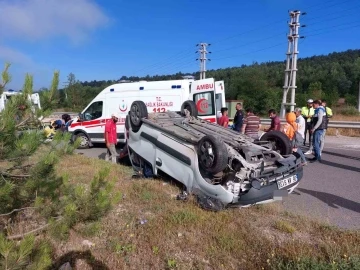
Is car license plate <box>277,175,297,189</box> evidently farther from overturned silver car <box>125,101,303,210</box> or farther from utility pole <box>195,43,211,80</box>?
utility pole <box>195,43,211,80</box>

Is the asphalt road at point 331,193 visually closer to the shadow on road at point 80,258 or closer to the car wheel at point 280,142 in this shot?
the car wheel at point 280,142

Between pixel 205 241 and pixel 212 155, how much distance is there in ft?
4.23

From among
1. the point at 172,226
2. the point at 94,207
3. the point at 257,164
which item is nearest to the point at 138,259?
the point at 172,226

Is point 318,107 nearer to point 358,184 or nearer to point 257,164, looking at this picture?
point 358,184

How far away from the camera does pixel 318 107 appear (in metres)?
Result: 8.68

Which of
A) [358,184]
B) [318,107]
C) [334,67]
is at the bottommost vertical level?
[358,184]

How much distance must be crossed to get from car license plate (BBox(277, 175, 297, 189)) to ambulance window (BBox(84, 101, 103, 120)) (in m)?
8.43

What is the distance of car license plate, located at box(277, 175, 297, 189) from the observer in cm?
463

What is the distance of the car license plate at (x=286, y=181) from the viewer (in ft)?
15.2

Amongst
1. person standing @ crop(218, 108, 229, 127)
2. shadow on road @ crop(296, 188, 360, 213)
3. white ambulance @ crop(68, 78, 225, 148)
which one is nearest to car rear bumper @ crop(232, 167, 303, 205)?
shadow on road @ crop(296, 188, 360, 213)

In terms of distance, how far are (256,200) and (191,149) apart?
130 centimetres

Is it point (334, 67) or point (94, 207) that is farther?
point (334, 67)

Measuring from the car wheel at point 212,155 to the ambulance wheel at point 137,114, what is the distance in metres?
2.18

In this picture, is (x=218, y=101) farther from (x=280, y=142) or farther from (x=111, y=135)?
(x=280, y=142)
